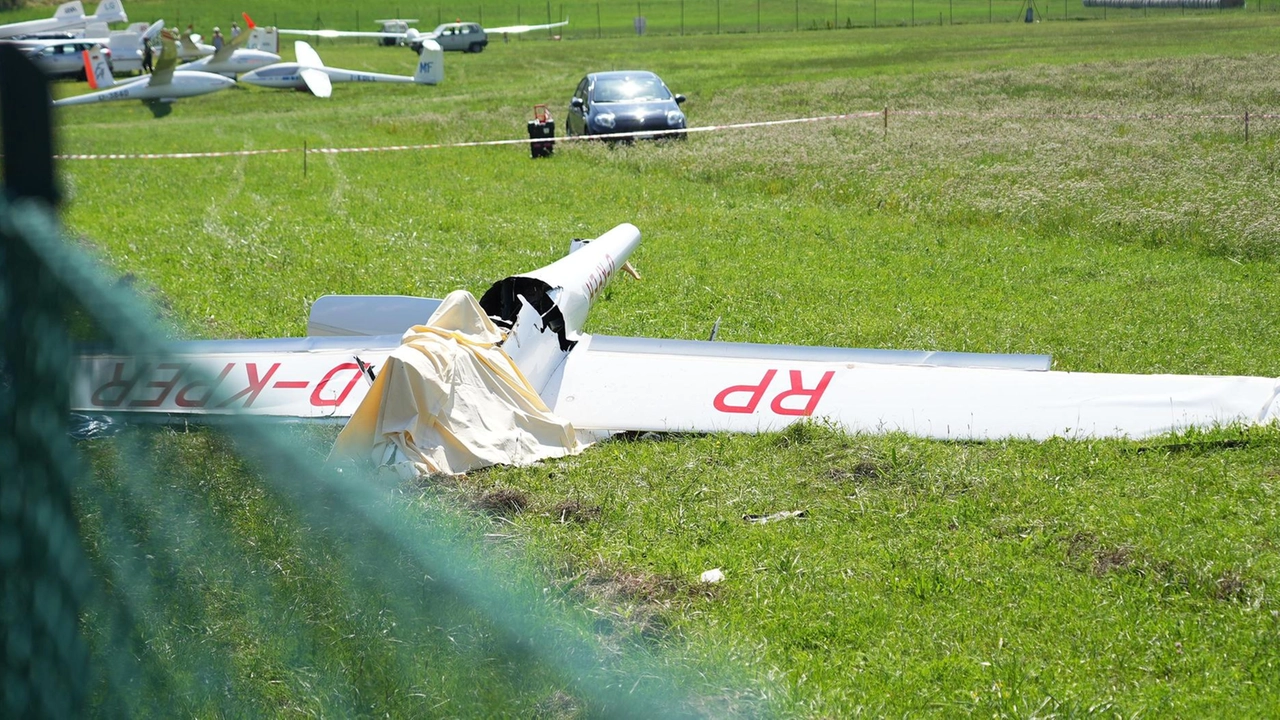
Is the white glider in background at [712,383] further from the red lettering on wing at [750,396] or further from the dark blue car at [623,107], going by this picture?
the dark blue car at [623,107]

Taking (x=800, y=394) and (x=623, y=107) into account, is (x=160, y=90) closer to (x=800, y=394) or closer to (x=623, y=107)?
(x=623, y=107)

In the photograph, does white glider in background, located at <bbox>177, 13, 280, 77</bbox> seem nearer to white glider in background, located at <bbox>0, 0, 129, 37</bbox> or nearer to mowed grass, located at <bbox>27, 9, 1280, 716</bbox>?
white glider in background, located at <bbox>0, 0, 129, 37</bbox>

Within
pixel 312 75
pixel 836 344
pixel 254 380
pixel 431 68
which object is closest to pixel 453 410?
pixel 254 380

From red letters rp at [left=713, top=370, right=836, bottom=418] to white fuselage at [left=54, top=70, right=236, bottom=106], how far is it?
111ft

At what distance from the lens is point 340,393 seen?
7137 mm

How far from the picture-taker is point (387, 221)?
14141 mm

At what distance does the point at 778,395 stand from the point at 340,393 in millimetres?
2829

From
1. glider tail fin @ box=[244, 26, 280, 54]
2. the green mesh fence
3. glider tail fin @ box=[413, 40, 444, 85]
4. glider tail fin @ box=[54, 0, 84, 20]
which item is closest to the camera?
the green mesh fence

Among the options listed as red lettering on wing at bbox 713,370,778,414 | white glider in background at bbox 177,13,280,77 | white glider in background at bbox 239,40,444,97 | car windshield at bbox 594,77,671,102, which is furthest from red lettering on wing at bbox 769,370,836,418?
white glider in background at bbox 177,13,280,77

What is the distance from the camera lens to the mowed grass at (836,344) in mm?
4207

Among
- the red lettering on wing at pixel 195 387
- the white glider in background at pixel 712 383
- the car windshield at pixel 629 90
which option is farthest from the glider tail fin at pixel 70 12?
the red lettering on wing at pixel 195 387

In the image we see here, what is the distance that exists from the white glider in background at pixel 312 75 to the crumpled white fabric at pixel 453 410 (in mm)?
33242

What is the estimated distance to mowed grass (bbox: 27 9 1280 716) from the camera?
4.21 metres

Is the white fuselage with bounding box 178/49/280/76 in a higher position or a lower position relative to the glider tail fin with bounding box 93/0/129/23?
lower
